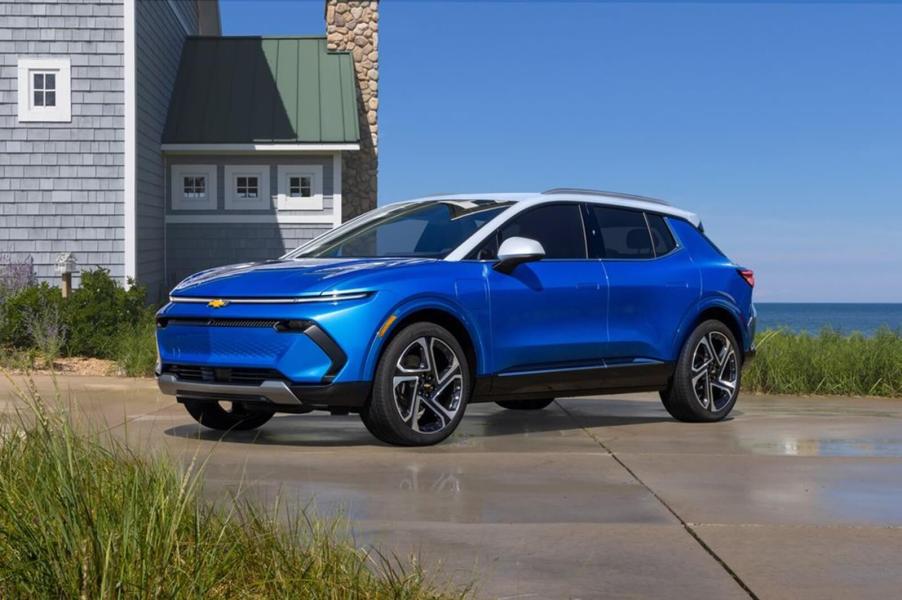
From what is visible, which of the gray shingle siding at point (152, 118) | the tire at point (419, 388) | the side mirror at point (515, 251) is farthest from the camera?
the gray shingle siding at point (152, 118)

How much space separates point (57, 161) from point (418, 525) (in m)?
16.6

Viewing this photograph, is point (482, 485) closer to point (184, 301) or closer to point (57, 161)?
point (184, 301)

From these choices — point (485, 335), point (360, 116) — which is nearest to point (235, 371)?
point (485, 335)

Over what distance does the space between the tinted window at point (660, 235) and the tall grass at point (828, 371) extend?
3.66 m

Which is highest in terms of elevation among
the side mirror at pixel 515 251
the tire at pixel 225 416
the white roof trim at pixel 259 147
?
the white roof trim at pixel 259 147

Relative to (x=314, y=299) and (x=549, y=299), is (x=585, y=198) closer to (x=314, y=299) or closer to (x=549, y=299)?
(x=549, y=299)

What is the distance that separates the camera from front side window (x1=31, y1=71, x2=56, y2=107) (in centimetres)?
2062

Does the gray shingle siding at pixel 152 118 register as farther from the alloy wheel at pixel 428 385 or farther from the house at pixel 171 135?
the alloy wheel at pixel 428 385

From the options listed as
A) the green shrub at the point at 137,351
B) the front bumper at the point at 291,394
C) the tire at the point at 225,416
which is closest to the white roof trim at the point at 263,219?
the green shrub at the point at 137,351

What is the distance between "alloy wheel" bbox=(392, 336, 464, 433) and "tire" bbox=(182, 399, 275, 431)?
1.42m

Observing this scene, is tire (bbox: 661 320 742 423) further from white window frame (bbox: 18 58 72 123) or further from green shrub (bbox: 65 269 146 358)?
white window frame (bbox: 18 58 72 123)

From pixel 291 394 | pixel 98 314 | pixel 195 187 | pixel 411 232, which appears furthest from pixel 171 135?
pixel 291 394

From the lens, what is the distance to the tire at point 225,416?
911 centimetres

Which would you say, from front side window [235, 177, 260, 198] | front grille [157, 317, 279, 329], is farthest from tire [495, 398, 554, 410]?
front side window [235, 177, 260, 198]
